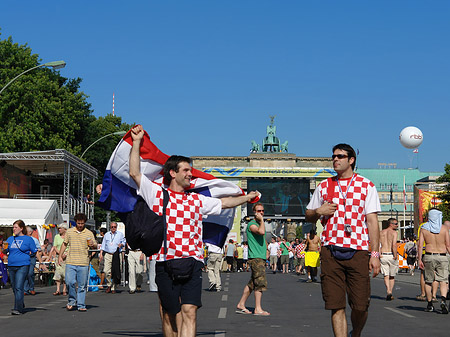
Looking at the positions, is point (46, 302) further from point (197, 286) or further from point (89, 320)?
point (197, 286)

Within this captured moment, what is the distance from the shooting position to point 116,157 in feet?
27.0

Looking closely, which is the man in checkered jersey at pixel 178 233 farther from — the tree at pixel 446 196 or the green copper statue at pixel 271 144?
the green copper statue at pixel 271 144

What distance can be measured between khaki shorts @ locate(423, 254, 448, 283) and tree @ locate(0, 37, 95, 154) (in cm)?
3428

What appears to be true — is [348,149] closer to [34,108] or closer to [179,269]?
[179,269]

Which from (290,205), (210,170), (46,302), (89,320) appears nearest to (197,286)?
(89,320)

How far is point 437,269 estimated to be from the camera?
49.3ft

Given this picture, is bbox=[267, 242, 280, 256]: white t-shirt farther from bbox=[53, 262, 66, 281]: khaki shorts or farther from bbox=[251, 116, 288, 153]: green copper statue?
bbox=[251, 116, 288, 153]: green copper statue

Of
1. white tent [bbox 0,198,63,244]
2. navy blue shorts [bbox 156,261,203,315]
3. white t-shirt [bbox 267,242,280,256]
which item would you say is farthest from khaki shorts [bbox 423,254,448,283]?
white t-shirt [bbox 267,242,280,256]

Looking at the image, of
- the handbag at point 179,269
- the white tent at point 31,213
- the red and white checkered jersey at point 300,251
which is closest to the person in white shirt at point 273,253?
the red and white checkered jersey at point 300,251

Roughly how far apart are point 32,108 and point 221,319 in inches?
1460

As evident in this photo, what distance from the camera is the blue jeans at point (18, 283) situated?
47.4 feet

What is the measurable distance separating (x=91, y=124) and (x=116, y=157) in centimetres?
4850

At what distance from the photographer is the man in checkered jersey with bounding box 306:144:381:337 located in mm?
7602

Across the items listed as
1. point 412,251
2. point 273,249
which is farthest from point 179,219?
point 273,249
